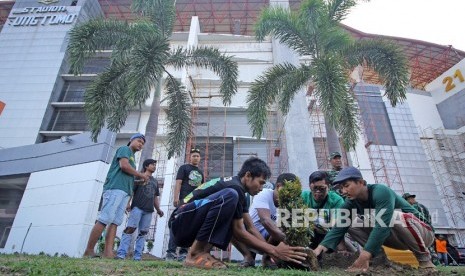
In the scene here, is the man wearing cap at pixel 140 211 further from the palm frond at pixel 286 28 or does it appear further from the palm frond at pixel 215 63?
the palm frond at pixel 286 28

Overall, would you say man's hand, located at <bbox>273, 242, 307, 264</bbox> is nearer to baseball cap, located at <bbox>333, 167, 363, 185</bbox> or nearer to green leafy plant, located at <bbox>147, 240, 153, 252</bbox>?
baseball cap, located at <bbox>333, 167, 363, 185</bbox>

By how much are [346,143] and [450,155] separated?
57.9 ft

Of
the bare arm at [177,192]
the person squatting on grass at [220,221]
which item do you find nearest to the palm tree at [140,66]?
the bare arm at [177,192]

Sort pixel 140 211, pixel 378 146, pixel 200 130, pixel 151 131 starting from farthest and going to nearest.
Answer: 1. pixel 378 146
2. pixel 200 130
3. pixel 151 131
4. pixel 140 211

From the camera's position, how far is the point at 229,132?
64.7ft

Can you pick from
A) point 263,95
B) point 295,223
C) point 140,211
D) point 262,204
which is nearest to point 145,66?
point 263,95

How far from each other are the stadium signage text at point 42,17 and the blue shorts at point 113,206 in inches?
953

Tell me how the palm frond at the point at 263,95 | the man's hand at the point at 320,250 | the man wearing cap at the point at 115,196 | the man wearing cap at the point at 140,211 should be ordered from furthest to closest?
the palm frond at the point at 263,95 → the man wearing cap at the point at 140,211 → the man wearing cap at the point at 115,196 → the man's hand at the point at 320,250

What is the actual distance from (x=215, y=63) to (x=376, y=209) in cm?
765

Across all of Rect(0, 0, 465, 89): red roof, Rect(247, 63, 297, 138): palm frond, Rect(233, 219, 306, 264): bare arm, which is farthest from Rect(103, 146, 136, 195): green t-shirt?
Rect(0, 0, 465, 89): red roof

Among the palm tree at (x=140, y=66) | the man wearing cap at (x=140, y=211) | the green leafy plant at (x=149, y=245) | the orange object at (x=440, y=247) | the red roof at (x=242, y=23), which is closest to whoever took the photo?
the man wearing cap at (x=140, y=211)

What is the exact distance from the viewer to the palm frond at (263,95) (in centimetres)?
859

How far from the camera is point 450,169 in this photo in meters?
20.3

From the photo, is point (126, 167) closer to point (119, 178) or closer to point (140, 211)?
point (119, 178)
